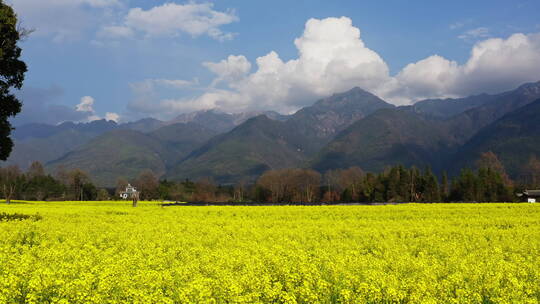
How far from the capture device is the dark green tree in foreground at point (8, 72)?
27672 millimetres

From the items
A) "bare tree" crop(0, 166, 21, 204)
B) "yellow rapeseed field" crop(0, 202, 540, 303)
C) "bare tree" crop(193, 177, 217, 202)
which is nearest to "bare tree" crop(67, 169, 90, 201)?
"bare tree" crop(0, 166, 21, 204)

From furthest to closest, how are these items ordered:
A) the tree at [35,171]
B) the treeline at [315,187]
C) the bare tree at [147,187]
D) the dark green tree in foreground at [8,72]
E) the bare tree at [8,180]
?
1. the tree at [35,171]
2. the bare tree at [147,187]
3. the bare tree at [8,180]
4. the treeline at [315,187]
5. the dark green tree in foreground at [8,72]

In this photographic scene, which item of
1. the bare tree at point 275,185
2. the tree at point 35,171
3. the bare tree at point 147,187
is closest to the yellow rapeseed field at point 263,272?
the bare tree at point 275,185

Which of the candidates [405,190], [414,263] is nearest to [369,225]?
[414,263]

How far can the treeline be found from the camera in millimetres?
95938

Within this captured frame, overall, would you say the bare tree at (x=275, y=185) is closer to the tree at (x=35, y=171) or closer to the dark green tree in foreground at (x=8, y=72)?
the tree at (x=35, y=171)

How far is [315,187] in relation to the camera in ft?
458

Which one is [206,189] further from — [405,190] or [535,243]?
[535,243]

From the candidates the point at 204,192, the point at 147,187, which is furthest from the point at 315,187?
the point at 147,187

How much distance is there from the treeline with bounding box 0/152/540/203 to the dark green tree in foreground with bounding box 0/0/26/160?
83.4 m

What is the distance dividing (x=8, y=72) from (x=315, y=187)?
386 feet

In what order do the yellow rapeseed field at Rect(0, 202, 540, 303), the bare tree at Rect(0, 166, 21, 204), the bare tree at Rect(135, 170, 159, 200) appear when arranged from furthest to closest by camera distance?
the bare tree at Rect(135, 170, 159, 200), the bare tree at Rect(0, 166, 21, 204), the yellow rapeseed field at Rect(0, 202, 540, 303)

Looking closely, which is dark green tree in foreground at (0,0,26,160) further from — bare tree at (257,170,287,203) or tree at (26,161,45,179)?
tree at (26,161,45,179)

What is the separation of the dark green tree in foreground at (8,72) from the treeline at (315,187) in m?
83.4
